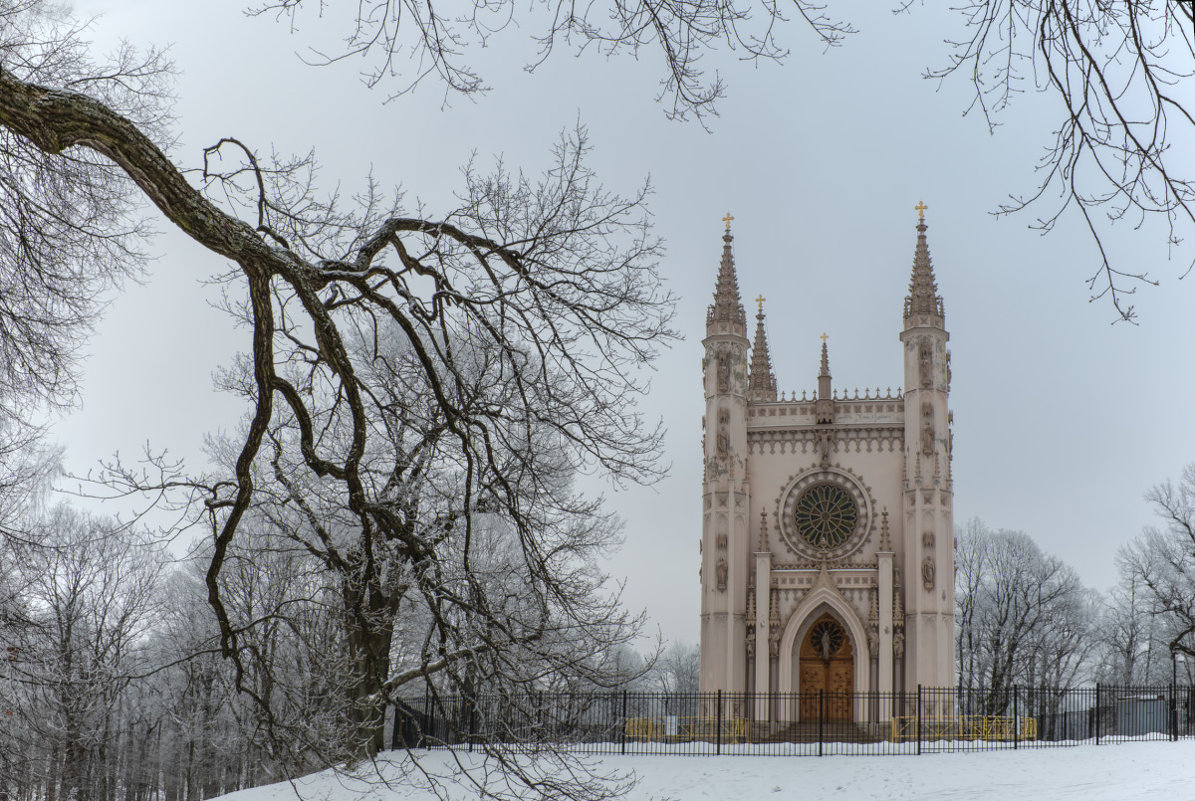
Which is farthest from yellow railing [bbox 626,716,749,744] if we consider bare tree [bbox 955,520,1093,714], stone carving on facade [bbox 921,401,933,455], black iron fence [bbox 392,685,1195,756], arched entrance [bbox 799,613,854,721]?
bare tree [bbox 955,520,1093,714]

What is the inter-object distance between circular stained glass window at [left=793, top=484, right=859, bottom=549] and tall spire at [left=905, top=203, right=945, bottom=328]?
5771mm

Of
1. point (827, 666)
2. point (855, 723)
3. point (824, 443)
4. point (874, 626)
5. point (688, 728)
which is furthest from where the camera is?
point (824, 443)

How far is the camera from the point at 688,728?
30.1 meters

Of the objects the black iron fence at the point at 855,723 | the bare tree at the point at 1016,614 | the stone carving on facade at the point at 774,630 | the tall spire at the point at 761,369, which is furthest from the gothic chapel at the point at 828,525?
the bare tree at the point at 1016,614

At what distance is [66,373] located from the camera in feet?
33.3

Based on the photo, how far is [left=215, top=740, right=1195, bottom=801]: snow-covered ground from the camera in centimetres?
1575

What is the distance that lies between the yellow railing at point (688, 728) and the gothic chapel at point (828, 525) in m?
1.69

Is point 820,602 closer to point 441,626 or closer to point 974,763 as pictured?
point 974,763

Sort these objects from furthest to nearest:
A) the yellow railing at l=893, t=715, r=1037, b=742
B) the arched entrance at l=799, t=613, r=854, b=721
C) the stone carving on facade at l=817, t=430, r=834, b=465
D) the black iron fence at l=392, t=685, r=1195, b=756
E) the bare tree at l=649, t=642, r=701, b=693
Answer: the bare tree at l=649, t=642, r=701, b=693 < the stone carving on facade at l=817, t=430, r=834, b=465 < the arched entrance at l=799, t=613, r=854, b=721 < the yellow railing at l=893, t=715, r=1037, b=742 < the black iron fence at l=392, t=685, r=1195, b=756

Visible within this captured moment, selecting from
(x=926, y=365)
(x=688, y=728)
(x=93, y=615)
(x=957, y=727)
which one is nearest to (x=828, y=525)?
(x=926, y=365)

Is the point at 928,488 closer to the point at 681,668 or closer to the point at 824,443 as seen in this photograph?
the point at 824,443

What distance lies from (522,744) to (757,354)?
37.6 metres

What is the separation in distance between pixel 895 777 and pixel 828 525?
16345mm

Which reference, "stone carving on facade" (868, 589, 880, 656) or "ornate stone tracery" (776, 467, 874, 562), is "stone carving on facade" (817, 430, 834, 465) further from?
"stone carving on facade" (868, 589, 880, 656)
